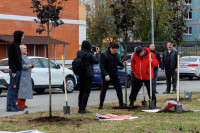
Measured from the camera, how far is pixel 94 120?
963 cm

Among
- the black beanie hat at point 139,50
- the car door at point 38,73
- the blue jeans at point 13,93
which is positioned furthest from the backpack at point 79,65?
the car door at point 38,73

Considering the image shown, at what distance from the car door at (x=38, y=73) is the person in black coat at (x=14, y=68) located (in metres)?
5.96

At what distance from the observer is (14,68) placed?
1202 cm

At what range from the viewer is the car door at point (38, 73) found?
1825 cm

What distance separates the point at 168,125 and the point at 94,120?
1712mm

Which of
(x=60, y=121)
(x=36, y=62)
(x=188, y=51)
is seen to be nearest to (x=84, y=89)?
(x=60, y=121)

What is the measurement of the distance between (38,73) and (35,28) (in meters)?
19.6

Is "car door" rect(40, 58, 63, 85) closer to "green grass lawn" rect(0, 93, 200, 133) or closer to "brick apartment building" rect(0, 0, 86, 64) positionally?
"green grass lawn" rect(0, 93, 200, 133)

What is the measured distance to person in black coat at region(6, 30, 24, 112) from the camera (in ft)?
39.4

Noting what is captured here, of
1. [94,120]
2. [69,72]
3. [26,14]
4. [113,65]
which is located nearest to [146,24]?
[26,14]

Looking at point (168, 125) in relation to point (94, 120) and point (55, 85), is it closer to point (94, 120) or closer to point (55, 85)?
point (94, 120)

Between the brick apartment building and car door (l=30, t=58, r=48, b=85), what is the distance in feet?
46.6

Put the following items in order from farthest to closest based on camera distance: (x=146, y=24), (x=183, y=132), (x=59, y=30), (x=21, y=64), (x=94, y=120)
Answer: (x=146, y=24) → (x=59, y=30) → (x=21, y=64) → (x=94, y=120) → (x=183, y=132)

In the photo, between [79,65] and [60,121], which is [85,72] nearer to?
[79,65]
